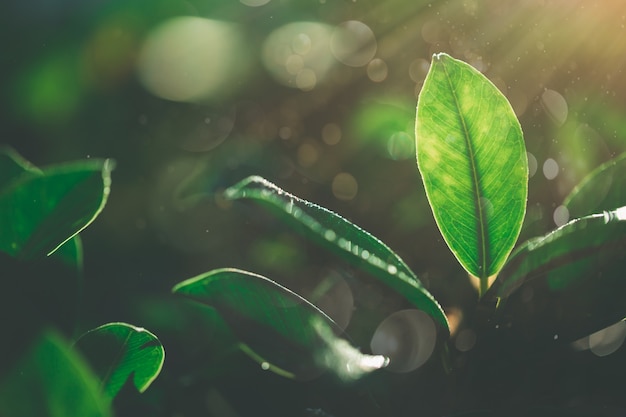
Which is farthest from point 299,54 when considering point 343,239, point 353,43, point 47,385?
point 47,385

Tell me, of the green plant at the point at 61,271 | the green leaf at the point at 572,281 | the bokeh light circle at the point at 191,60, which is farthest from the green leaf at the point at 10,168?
the green leaf at the point at 572,281

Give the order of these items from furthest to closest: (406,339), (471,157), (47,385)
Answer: (406,339)
(471,157)
(47,385)

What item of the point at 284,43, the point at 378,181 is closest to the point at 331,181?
the point at 378,181

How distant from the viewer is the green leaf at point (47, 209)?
21.7 inches

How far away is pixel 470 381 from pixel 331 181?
0.43m

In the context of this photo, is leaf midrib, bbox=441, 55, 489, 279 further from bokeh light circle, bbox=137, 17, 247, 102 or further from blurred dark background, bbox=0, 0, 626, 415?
bokeh light circle, bbox=137, 17, 247, 102

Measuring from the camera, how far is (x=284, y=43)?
3.61 ft

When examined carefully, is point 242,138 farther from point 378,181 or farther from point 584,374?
point 584,374

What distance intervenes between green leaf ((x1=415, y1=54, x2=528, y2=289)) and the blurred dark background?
208 millimetres

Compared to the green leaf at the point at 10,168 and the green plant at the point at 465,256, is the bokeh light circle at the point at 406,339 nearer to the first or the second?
the green plant at the point at 465,256

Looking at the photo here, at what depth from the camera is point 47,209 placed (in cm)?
56

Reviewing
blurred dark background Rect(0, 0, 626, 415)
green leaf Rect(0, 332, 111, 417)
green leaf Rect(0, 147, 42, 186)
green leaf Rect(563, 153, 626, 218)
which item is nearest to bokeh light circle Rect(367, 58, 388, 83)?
blurred dark background Rect(0, 0, 626, 415)

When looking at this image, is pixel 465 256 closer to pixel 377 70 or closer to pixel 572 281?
pixel 572 281

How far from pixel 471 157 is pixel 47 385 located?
14.1 inches
